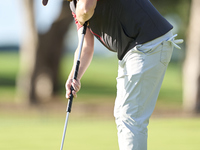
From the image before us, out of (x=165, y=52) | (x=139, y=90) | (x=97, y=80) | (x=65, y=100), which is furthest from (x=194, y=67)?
(x=97, y=80)

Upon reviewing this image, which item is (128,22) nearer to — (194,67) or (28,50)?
(194,67)

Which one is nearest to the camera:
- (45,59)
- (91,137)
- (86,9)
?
(86,9)

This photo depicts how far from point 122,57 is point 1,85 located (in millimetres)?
21508

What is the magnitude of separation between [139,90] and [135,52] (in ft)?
0.97

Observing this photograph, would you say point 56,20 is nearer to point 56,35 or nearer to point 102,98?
point 56,35

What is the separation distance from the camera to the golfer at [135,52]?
3.68 meters

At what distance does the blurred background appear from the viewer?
24.0 feet

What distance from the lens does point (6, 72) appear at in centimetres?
2889

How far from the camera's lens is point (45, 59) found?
18.5 meters

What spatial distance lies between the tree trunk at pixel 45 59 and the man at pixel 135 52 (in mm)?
13692

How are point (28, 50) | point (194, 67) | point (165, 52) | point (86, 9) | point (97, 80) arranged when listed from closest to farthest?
point (86, 9)
point (165, 52)
point (194, 67)
point (28, 50)
point (97, 80)

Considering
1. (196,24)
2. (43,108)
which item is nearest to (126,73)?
(196,24)

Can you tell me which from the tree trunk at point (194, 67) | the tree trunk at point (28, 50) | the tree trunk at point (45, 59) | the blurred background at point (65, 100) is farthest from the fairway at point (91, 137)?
the tree trunk at point (45, 59)

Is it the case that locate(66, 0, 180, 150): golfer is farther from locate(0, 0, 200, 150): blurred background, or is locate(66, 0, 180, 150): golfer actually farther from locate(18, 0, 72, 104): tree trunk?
locate(18, 0, 72, 104): tree trunk
